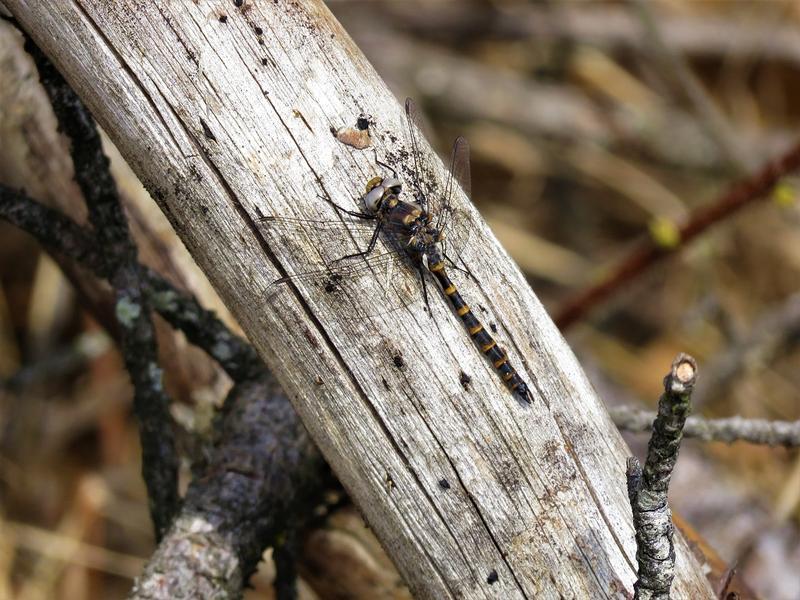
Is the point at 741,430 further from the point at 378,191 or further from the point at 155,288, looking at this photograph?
the point at 155,288

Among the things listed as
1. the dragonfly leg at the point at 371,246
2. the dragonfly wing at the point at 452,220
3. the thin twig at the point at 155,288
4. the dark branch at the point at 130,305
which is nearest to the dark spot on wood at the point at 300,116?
the dragonfly leg at the point at 371,246

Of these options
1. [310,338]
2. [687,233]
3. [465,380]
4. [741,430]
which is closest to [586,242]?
[687,233]

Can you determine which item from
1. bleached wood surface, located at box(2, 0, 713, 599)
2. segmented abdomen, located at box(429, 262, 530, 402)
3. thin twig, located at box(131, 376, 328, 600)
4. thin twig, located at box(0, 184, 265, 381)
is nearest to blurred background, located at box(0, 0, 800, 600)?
thin twig, located at box(0, 184, 265, 381)

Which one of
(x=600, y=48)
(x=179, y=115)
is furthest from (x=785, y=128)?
(x=179, y=115)

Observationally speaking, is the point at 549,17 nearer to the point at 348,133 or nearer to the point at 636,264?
the point at 636,264

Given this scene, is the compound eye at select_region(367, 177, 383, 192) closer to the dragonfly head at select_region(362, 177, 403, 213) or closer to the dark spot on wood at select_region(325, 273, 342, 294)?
the dragonfly head at select_region(362, 177, 403, 213)

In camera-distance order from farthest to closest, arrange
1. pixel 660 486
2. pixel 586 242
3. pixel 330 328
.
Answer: pixel 586 242 → pixel 330 328 → pixel 660 486

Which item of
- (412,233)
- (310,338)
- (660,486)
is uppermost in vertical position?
(412,233)
